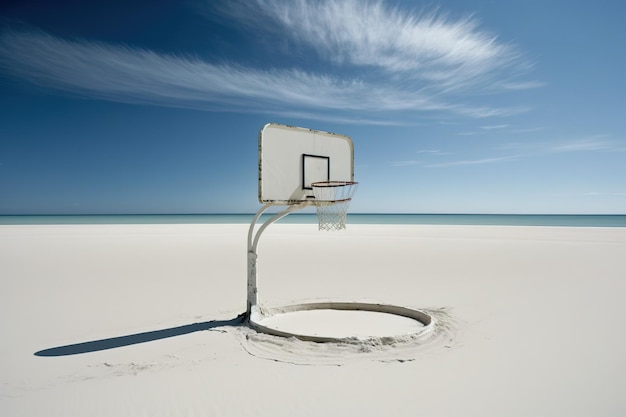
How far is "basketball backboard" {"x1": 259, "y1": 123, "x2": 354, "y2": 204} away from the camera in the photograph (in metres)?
7.60

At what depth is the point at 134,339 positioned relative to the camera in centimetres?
684

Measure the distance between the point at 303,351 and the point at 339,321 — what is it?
6.13 ft

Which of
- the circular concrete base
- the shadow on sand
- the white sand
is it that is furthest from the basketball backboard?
the white sand

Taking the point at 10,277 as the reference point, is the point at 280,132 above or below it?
above

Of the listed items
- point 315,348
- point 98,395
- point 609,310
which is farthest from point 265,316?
point 609,310

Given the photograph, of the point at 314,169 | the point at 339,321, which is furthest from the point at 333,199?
the point at 339,321

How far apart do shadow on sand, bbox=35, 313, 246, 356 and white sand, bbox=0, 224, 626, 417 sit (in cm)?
4

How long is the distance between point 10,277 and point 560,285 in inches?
619

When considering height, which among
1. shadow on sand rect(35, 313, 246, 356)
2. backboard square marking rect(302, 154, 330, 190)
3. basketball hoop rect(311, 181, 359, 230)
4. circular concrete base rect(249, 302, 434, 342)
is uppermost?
backboard square marking rect(302, 154, 330, 190)

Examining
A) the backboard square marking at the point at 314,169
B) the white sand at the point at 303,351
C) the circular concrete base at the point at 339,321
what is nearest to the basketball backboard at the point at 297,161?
the backboard square marking at the point at 314,169

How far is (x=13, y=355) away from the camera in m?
6.12

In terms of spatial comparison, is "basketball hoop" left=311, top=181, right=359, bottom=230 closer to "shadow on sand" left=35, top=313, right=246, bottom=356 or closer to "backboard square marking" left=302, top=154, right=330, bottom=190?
"backboard square marking" left=302, top=154, right=330, bottom=190

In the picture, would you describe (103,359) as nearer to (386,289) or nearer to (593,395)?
(593,395)

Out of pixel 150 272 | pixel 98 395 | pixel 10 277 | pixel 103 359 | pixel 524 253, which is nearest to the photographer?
pixel 98 395
